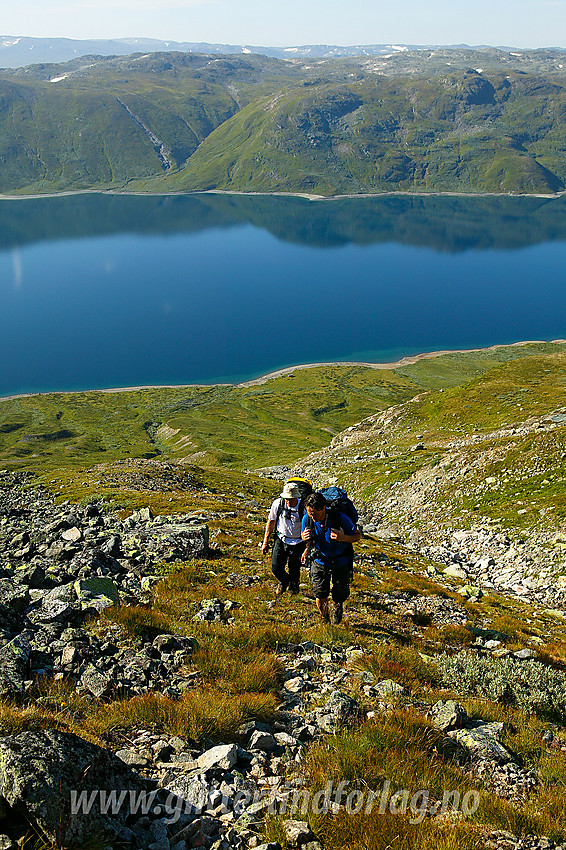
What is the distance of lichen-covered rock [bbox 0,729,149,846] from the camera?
189 inches

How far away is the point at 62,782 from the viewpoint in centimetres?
514

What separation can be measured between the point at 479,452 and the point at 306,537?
3272 cm

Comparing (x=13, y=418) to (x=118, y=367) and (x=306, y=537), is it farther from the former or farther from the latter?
(x=306, y=537)

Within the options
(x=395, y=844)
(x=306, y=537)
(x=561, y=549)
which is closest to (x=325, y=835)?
(x=395, y=844)

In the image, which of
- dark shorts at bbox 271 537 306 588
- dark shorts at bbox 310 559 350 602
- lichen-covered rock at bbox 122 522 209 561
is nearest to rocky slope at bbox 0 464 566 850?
dark shorts at bbox 271 537 306 588

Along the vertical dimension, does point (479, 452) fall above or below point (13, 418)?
above

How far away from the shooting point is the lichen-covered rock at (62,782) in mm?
4801

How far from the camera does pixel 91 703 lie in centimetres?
784

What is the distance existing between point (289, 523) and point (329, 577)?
77.0 inches

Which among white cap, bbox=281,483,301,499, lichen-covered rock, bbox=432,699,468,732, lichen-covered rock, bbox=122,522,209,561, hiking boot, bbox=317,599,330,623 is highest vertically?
white cap, bbox=281,483,301,499

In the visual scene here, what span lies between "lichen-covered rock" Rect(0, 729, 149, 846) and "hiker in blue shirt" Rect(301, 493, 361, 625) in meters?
6.79

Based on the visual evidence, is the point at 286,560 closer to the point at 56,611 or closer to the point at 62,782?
the point at 56,611

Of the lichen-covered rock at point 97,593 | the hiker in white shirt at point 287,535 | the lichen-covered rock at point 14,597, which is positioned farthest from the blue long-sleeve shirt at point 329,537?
the lichen-covered rock at point 14,597

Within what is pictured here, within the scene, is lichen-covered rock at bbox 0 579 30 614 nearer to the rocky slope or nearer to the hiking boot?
the rocky slope
